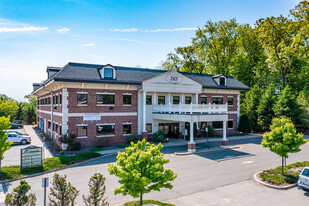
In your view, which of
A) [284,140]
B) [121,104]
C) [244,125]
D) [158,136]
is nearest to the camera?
[284,140]

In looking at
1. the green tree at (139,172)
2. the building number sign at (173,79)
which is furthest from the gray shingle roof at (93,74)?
the green tree at (139,172)

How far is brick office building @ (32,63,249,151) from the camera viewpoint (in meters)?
23.0

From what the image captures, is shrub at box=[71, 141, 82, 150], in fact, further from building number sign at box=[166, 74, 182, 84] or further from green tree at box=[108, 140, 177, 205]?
green tree at box=[108, 140, 177, 205]

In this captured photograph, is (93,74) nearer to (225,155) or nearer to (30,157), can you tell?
(30,157)

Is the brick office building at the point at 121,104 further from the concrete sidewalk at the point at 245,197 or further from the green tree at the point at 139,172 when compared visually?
the green tree at the point at 139,172

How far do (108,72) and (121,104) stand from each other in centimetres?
392

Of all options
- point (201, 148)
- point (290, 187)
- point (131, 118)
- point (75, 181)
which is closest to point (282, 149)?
point (290, 187)

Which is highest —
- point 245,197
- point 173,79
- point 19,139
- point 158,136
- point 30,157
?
point 173,79

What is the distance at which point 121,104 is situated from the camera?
25.7m

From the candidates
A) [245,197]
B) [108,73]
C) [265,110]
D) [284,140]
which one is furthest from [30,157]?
[265,110]

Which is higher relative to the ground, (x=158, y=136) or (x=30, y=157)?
(x=158, y=136)

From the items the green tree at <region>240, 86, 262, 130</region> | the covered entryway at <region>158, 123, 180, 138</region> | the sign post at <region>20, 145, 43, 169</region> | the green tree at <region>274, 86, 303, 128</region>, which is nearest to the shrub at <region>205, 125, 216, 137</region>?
the covered entryway at <region>158, 123, 180, 138</region>

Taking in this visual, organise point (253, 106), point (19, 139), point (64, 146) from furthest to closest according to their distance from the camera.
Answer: point (253, 106) → point (19, 139) → point (64, 146)

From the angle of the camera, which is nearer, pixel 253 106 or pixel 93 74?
pixel 93 74
